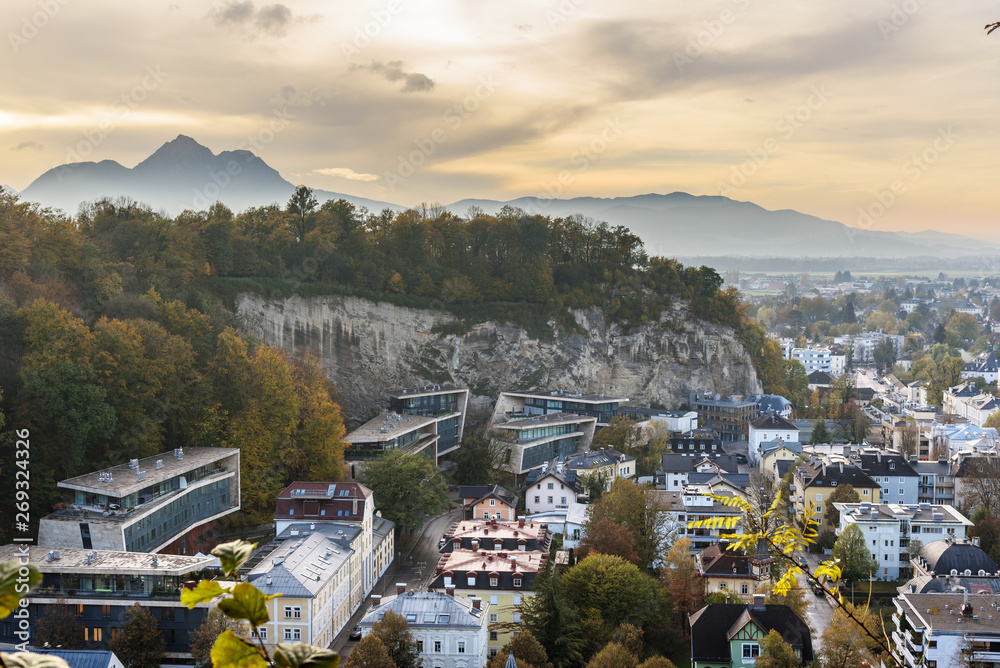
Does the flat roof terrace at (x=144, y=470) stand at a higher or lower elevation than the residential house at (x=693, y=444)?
higher

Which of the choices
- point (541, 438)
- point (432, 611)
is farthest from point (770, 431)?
point (432, 611)

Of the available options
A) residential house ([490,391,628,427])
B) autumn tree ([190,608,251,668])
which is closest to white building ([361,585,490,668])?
autumn tree ([190,608,251,668])

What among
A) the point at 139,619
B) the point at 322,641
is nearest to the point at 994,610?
the point at 322,641

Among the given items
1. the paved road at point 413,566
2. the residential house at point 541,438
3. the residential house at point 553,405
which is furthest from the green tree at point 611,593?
the residential house at point 553,405

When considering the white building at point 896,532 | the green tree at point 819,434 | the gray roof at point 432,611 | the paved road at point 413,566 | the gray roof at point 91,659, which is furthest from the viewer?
the green tree at point 819,434

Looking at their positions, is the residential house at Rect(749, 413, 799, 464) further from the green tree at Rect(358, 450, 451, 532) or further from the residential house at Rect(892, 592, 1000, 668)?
the residential house at Rect(892, 592, 1000, 668)

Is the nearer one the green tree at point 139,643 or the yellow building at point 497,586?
the green tree at point 139,643

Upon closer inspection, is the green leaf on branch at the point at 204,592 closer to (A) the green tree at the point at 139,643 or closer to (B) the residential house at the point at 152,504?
(A) the green tree at the point at 139,643
